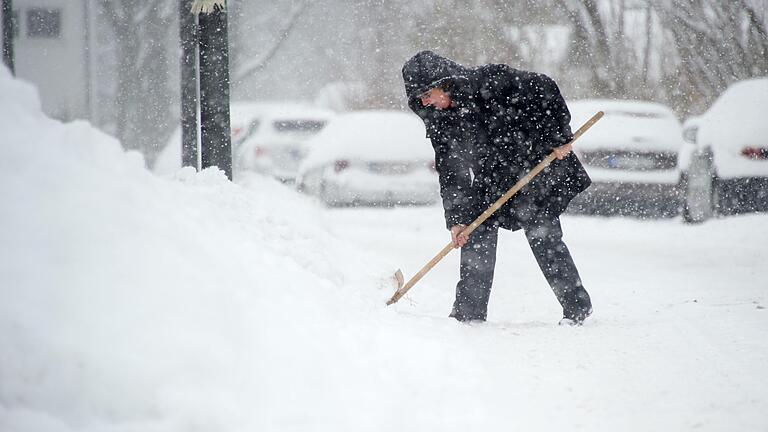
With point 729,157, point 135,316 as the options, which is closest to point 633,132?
point 729,157

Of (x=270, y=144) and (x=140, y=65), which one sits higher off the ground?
(x=270, y=144)

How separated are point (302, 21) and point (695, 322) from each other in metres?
24.6

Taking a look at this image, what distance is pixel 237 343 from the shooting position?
10.3 ft

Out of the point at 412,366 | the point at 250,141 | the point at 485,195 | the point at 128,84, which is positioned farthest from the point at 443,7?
the point at 412,366

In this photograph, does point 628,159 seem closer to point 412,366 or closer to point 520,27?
point 412,366

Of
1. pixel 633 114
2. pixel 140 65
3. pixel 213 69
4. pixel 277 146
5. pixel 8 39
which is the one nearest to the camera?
pixel 213 69

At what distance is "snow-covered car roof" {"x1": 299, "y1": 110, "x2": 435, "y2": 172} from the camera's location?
36.1 feet

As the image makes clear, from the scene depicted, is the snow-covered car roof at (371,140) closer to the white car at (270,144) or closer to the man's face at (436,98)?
the white car at (270,144)

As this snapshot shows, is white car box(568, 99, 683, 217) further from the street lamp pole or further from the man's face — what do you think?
the man's face

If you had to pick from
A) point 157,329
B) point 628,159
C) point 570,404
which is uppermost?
point 157,329

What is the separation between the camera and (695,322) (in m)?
5.02

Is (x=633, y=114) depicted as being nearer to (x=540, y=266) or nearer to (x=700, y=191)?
(x=700, y=191)

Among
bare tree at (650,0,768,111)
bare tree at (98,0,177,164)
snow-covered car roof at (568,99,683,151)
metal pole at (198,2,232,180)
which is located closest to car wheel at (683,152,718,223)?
snow-covered car roof at (568,99,683,151)

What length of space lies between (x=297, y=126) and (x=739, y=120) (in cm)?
661
